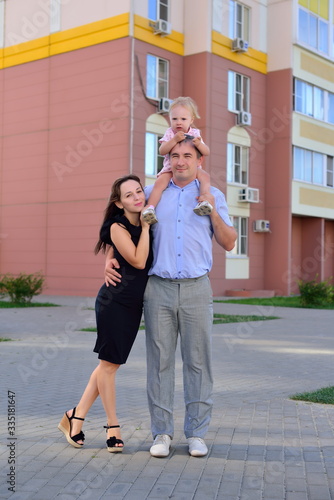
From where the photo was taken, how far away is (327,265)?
109 feet

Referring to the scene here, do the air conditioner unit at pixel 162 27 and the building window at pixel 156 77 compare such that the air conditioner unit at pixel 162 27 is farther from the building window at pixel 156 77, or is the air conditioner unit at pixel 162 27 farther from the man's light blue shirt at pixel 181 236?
the man's light blue shirt at pixel 181 236

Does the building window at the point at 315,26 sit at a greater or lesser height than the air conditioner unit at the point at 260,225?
greater

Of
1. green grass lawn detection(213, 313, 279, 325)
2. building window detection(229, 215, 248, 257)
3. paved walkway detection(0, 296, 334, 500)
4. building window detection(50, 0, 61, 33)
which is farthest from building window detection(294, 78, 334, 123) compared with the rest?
paved walkway detection(0, 296, 334, 500)

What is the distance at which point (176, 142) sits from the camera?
472 cm

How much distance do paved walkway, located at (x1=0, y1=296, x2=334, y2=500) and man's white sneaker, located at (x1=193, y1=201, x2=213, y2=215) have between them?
5.52ft

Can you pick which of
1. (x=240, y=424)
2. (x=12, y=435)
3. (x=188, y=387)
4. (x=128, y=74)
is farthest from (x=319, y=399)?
(x=128, y=74)

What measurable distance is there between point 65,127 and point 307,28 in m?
12.2

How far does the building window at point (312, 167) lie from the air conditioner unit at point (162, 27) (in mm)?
8180

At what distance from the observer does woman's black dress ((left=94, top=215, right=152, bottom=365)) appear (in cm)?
458

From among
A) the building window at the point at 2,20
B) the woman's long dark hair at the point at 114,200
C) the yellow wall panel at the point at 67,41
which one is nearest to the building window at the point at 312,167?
the yellow wall panel at the point at 67,41

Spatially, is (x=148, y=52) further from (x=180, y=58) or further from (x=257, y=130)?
(x=257, y=130)

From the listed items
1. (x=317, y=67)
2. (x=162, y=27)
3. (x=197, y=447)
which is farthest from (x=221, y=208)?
(x=317, y=67)

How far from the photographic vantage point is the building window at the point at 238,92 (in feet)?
89.7

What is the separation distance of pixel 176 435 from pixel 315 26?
1122 inches
